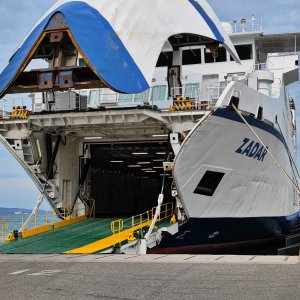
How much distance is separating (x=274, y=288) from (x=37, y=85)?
1091cm

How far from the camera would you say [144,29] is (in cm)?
1705

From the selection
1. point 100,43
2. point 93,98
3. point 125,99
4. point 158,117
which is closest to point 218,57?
point 125,99

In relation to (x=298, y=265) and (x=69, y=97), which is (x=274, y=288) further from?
(x=69, y=97)

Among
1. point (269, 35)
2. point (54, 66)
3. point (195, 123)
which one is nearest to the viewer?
point (54, 66)

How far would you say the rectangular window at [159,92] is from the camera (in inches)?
856

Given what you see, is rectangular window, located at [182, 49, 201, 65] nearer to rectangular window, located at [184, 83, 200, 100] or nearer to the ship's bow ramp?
rectangular window, located at [184, 83, 200, 100]

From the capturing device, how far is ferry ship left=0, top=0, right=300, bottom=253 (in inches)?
633

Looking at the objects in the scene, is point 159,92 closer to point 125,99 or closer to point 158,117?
point 125,99

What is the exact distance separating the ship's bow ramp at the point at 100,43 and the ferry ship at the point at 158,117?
0.12 feet

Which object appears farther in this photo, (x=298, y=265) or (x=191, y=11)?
(x=191, y=11)

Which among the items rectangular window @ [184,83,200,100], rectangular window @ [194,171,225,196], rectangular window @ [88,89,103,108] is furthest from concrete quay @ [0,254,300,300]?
rectangular window @ [88,89,103,108]

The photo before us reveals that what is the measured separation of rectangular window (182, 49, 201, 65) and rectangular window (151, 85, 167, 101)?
2.41m

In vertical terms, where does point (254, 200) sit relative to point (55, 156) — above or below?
below

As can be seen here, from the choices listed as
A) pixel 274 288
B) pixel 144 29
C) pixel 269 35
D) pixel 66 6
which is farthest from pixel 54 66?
pixel 269 35
